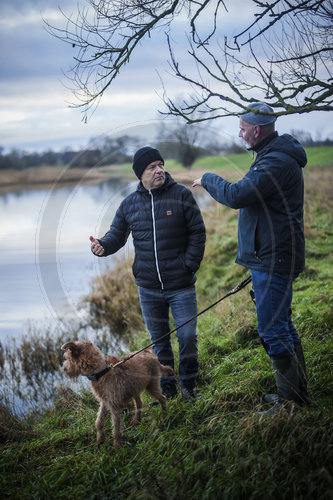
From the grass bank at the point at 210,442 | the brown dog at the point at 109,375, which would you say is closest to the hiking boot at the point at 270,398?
the grass bank at the point at 210,442

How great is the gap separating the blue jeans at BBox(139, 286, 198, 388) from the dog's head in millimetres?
840

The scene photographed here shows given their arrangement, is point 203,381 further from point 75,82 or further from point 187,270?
point 75,82

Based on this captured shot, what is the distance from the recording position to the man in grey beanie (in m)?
3.54

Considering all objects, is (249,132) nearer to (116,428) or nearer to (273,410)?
(273,410)

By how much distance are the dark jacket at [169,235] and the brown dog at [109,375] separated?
2.66 ft

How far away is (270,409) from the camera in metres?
3.80

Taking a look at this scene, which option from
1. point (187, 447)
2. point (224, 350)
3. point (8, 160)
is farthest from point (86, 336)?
point (8, 160)

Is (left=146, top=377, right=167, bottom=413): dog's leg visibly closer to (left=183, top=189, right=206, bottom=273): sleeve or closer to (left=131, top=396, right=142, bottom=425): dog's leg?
(left=131, top=396, right=142, bottom=425): dog's leg

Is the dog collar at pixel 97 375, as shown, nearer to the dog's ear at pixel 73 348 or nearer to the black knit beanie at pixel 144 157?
the dog's ear at pixel 73 348

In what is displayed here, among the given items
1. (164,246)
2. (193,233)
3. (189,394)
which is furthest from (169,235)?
(189,394)

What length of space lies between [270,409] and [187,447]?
2.50 ft

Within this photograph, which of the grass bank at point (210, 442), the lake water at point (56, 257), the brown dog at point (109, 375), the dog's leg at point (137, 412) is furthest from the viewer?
the lake water at point (56, 257)

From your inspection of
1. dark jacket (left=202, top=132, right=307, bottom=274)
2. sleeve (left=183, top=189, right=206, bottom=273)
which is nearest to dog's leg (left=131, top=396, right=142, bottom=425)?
sleeve (left=183, top=189, right=206, bottom=273)

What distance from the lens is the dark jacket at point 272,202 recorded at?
3.53m
